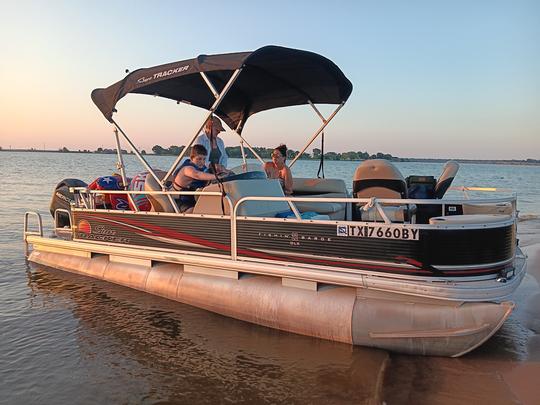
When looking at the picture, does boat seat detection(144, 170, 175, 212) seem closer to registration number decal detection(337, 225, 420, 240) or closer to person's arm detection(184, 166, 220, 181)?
person's arm detection(184, 166, 220, 181)

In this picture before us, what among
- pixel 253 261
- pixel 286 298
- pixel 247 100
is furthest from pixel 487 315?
pixel 247 100

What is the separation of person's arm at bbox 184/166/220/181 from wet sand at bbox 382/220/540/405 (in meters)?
2.88

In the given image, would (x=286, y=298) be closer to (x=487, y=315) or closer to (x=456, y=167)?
(x=487, y=315)

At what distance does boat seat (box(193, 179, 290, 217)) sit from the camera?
215 inches

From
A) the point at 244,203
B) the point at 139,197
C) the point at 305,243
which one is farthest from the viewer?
the point at 139,197

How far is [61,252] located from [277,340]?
4.42 m

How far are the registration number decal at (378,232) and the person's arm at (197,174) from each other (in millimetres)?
1860

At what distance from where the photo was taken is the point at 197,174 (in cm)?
580

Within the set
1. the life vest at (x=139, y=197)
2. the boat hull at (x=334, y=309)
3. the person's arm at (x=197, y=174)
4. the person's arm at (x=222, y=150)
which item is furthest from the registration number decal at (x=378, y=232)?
the life vest at (x=139, y=197)

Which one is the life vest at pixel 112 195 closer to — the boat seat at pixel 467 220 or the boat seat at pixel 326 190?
the boat seat at pixel 326 190

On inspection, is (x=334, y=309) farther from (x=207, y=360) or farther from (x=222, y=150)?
(x=222, y=150)

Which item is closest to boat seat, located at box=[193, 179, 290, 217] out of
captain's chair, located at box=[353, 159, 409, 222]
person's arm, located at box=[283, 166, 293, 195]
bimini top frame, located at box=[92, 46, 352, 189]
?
bimini top frame, located at box=[92, 46, 352, 189]

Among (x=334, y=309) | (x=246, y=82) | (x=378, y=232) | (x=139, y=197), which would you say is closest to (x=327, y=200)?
(x=378, y=232)

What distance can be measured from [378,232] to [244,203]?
1678 mm
